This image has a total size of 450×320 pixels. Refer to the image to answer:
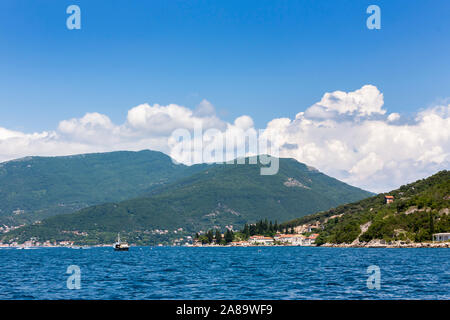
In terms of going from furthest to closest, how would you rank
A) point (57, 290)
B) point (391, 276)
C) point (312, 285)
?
1. point (391, 276)
2. point (312, 285)
3. point (57, 290)

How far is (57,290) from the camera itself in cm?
5725
